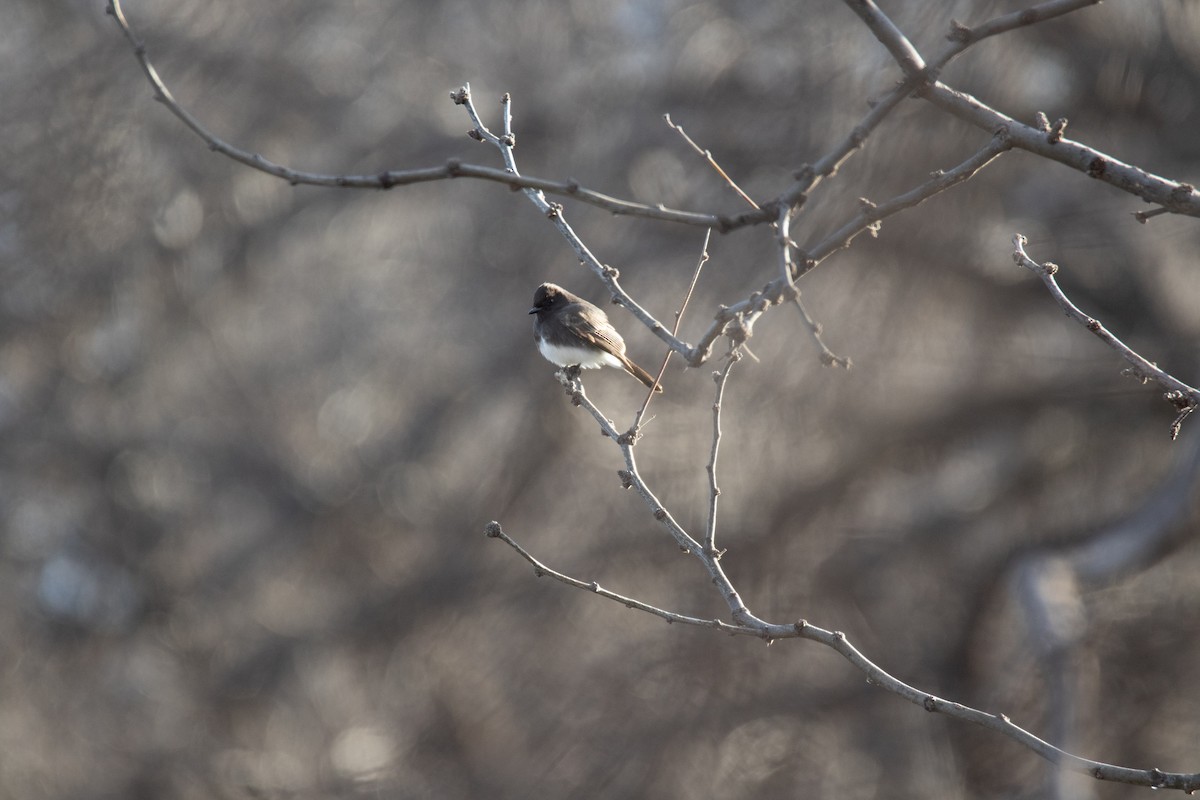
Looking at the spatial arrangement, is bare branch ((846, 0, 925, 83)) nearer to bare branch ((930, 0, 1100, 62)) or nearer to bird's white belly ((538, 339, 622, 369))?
bare branch ((930, 0, 1100, 62))

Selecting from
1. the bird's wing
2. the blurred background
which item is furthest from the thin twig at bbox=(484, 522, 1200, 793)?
the blurred background

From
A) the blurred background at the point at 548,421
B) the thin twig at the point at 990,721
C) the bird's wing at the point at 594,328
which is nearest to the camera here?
the thin twig at the point at 990,721

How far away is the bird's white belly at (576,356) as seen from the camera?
504cm

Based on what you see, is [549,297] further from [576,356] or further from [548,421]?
[548,421]

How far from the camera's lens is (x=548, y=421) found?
7.45 metres

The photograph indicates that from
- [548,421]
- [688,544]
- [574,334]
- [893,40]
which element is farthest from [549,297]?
[893,40]

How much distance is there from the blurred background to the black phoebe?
1.58 metres

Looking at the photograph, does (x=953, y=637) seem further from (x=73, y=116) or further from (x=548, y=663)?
(x=73, y=116)

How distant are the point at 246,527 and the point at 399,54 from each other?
3.73 meters

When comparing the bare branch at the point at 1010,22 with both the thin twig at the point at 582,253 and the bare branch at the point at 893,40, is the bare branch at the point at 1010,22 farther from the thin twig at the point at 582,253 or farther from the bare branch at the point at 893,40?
the thin twig at the point at 582,253

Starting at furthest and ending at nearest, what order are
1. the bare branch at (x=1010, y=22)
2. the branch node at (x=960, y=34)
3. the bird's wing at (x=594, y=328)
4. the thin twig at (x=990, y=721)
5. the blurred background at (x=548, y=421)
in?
the blurred background at (x=548, y=421) → the bird's wing at (x=594, y=328) → the thin twig at (x=990, y=721) → the branch node at (x=960, y=34) → the bare branch at (x=1010, y=22)

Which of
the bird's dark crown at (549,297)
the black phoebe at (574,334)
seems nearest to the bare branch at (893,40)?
the black phoebe at (574,334)

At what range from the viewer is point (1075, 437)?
7543 millimetres

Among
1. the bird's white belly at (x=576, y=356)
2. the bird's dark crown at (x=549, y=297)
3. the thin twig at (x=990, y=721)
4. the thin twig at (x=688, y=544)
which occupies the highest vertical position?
the bird's dark crown at (x=549, y=297)
